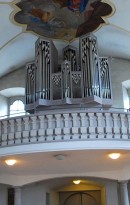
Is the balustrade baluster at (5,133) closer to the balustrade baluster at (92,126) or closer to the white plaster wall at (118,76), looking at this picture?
the balustrade baluster at (92,126)

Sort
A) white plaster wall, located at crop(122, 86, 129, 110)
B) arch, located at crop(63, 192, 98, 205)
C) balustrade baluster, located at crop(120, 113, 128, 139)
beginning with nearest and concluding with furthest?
balustrade baluster, located at crop(120, 113, 128, 139), white plaster wall, located at crop(122, 86, 129, 110), arch, located at crop(63, 192, 98, 205)

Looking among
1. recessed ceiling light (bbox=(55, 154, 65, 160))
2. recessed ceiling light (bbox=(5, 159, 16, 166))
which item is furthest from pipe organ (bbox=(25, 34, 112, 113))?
recessed ceiling light (bbox=(55, 154, 65, 160))

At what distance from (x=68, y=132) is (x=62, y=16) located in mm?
4260

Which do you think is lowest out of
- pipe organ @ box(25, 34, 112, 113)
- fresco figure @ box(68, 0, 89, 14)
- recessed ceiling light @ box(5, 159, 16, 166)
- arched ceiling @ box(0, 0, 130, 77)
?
recessed ceiling light @ box(5, 159, 16, 166)

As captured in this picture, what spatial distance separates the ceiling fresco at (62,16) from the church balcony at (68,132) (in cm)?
367

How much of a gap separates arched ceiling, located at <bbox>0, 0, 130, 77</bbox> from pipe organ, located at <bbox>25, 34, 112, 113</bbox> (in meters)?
0.48

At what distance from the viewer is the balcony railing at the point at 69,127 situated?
921 centimetres

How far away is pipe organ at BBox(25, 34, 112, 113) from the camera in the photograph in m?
11.1

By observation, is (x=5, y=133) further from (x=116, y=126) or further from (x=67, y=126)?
(x=116, y=126)

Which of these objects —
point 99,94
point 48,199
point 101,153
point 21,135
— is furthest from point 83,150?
point 48,199

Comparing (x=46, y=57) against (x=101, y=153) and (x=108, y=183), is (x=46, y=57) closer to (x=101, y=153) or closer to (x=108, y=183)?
(x=101, y=153)

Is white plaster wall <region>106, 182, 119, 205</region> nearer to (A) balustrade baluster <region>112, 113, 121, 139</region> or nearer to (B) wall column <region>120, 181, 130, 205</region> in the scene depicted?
(B) wall column <region>120, 181, 130, 205</region>

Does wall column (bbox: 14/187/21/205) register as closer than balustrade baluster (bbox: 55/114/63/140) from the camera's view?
No

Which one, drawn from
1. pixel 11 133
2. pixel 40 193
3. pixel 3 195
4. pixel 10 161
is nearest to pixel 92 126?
pixel 11 133
